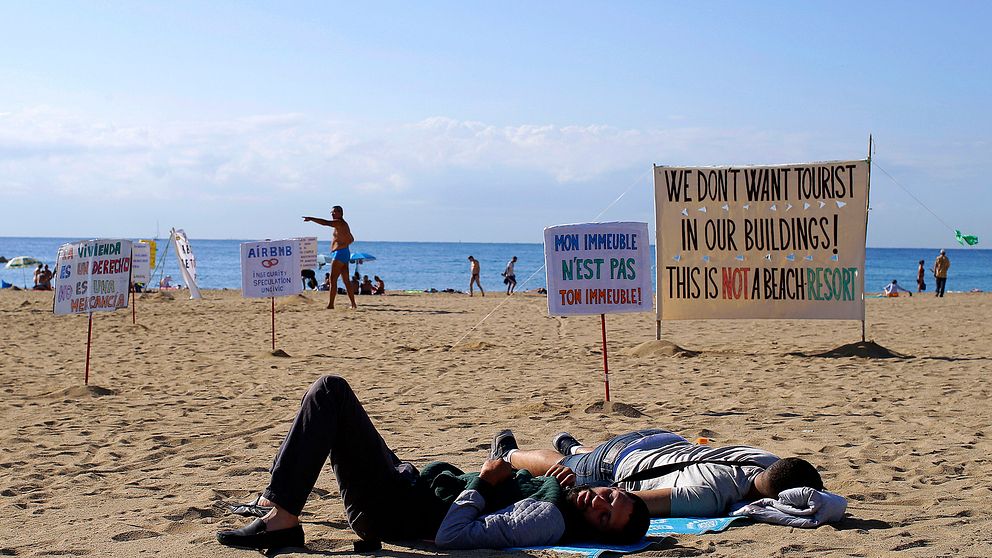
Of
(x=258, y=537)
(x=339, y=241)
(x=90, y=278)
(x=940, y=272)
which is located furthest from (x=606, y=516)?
(x=940, y=272)

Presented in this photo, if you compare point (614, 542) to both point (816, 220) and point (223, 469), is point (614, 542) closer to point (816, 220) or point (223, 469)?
point (223, 469)

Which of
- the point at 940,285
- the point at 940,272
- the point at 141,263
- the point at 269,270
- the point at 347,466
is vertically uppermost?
the point at 141,263

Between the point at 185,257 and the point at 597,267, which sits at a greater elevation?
the point at 185,257

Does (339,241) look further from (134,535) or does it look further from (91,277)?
(134,535)

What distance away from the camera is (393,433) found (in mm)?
7332

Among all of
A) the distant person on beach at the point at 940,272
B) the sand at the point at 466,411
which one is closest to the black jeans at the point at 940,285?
the distant person on beach at the point at 940,272

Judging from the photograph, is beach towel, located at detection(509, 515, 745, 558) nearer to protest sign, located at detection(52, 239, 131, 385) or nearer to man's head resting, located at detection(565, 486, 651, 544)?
man's head resting, located at detection(565, 486, 651, 544)

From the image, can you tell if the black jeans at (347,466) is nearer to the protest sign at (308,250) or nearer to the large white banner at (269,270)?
the large white banner at (269,270)

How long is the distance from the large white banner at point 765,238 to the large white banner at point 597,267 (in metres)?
4.11

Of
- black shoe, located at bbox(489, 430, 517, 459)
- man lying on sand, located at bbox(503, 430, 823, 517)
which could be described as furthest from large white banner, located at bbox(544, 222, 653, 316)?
man lying on sand, located at bbox(503, 430, 823, 517)

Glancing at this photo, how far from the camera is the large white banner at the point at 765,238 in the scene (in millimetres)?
12195

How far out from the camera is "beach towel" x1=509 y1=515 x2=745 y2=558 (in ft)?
13.6

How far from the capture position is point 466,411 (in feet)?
27.1

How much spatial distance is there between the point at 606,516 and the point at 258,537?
4.91 ft
